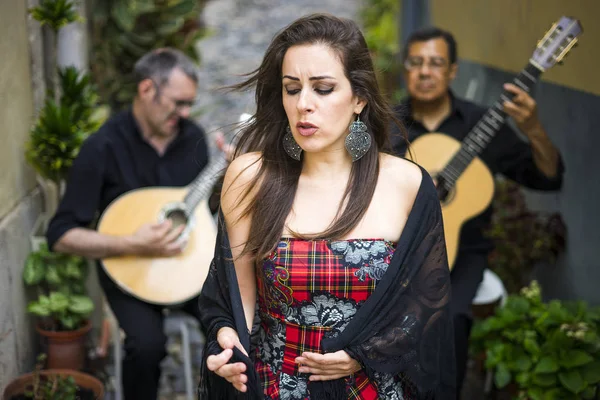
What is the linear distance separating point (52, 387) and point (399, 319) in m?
1.59

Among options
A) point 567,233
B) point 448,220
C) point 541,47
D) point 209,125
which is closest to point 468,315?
point 448,220


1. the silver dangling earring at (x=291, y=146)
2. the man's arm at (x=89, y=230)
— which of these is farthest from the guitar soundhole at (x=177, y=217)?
the silver dangling earring at (x=291, y=146)

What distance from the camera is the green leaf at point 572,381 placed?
3.23m

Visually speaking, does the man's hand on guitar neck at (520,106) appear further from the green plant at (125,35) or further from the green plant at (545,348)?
the green plant at (125,35)

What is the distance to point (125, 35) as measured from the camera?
17.3 feet

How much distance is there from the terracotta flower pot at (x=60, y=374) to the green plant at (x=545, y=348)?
69.6 inches

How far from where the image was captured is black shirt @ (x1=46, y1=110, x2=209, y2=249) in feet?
11.9

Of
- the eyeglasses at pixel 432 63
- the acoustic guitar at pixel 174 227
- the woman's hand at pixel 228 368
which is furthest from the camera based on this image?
the eyeglasses at pixel 432 63

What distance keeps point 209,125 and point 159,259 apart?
548 cm

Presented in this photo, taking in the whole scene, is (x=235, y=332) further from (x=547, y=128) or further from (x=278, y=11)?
(x=278, y=11)

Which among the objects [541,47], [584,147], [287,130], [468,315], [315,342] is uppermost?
[541,47]

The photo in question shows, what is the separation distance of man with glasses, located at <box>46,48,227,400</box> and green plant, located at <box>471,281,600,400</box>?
1.47 meters

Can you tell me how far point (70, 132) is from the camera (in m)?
3.79

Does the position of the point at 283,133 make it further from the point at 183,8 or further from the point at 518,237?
the point at 183,8
